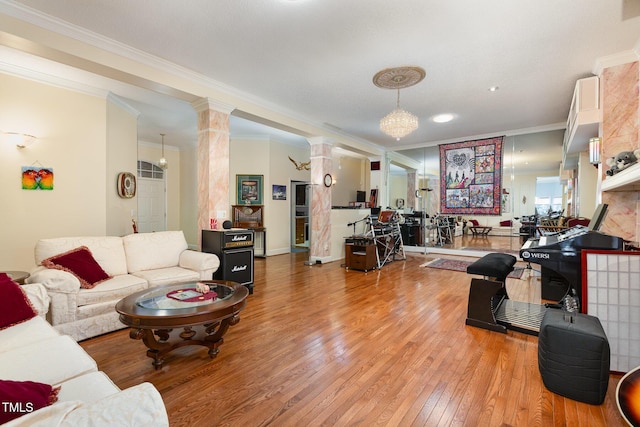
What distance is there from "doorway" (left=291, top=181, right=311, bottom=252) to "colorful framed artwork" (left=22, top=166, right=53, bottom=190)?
17.9 ft

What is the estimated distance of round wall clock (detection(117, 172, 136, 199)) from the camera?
5297 millimetres

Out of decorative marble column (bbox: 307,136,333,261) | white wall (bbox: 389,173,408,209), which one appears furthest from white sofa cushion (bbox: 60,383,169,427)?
white wall (bbox: 389,173,408,209)

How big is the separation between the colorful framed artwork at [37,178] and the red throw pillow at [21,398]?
440 centimetres

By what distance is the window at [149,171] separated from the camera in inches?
317

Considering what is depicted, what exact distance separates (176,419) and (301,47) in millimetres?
3629

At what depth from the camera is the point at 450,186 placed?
24.9 ft

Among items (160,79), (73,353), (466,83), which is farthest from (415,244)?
(73,353)

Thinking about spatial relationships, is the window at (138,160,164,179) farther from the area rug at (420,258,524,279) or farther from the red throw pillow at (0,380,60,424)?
the red throw pillow at (0,380,60,424)

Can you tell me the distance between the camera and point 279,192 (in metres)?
8.20

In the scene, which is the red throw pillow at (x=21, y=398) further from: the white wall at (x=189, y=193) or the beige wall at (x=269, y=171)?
the white wall at (x=189, y=193)

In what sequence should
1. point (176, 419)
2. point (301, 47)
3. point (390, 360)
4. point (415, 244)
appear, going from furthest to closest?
1. point (415, 244)
2. point (301, 47)
3. point (390, 360)
4. point (176, 419)

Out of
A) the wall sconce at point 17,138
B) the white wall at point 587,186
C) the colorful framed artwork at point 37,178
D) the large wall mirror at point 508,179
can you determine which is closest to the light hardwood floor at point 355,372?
the colorful framed artwork at point 37,178

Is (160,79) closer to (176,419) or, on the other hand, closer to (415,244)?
(176,419)

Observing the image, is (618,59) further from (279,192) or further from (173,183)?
(173,183)
